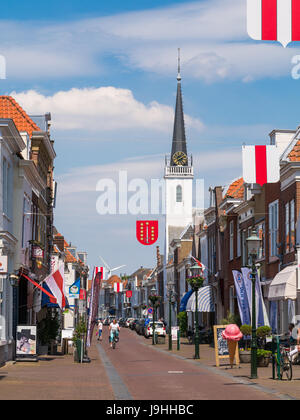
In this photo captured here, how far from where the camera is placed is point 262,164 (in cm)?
3225

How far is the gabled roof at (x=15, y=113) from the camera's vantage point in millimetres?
42062

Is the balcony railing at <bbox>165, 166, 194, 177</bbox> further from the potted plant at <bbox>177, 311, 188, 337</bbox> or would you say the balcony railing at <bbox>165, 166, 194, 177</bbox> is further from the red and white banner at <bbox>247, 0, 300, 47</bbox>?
the red and white banner at <bbox>247, 0, 300, 47</bbox>

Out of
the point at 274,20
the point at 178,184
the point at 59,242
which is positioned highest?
the point at 178,184

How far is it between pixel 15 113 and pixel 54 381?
2279 cm

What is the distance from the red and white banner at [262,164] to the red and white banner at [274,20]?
14.4 metres

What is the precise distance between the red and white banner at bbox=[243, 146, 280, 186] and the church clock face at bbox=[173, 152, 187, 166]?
11381cm

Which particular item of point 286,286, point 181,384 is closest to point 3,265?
point 181,384

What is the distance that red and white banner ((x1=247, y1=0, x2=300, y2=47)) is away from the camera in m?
17.2

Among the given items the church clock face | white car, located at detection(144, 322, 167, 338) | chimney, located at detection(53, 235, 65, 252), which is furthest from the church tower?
white car, located at detection(144, 322, 167, 338)

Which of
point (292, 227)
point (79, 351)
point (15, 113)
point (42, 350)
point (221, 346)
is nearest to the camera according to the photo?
point (221, 346)

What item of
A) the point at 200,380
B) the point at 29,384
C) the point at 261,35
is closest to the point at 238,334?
the point at 200,380

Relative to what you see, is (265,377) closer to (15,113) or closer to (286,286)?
(286,286)

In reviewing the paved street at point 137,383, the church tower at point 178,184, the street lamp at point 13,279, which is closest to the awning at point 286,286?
the paved street at point 137,383
